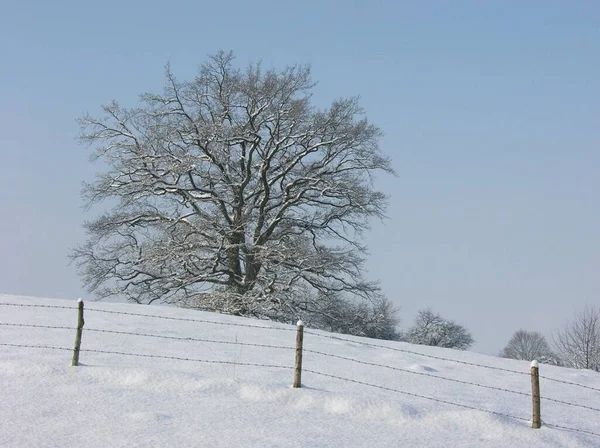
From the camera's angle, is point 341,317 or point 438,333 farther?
point 438,333

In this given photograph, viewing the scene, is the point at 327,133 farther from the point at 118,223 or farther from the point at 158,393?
the point at 158,393

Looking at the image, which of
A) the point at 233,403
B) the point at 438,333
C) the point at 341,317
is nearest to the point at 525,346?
the point at 438,333

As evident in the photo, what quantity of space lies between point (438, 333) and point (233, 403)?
48465 mm

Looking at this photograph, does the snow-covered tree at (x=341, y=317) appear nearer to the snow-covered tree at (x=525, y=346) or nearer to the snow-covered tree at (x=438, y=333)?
the snow-covered tree at (x=438, y=333)

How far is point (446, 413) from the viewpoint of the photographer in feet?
35.8

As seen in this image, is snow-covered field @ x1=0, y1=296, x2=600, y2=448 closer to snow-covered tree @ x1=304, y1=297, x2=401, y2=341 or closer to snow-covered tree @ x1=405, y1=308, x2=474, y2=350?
snow-covered tree @ x1=304, y1=297, x2=401, y2=341

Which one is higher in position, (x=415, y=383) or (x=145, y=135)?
(x=145, y=135)

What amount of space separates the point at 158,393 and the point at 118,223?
1564cm

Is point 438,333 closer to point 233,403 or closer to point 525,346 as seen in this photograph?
point 525,346

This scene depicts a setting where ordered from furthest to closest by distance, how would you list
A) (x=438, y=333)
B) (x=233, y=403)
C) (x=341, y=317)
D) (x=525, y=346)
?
(x=525, y=346), (x=438, y=333), (x=341, y=317), (x=233, y=403)

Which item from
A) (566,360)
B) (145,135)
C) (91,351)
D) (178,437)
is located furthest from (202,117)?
(566,360)

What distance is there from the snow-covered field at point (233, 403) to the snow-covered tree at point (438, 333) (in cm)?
4092

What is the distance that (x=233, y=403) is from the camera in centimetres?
1039

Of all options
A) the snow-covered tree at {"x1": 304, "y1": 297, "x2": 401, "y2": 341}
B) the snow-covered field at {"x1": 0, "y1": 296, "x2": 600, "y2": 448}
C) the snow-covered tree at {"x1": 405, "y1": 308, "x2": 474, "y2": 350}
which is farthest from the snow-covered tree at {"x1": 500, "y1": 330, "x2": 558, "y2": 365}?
the snow-covered field at {"x1": 0, "y1": 296, "x2": 600, "y2": 448}
